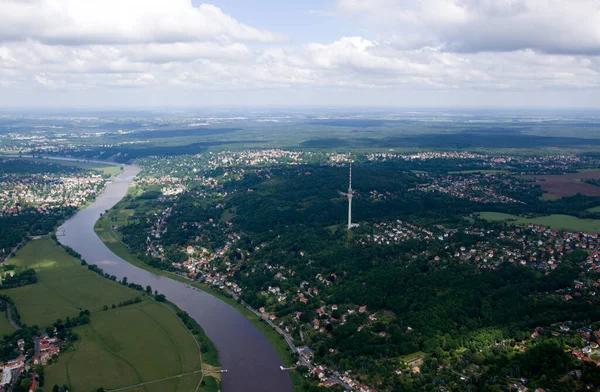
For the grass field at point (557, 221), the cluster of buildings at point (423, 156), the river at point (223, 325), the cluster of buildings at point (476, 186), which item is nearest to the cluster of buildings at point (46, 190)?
the river at point (223, 325)

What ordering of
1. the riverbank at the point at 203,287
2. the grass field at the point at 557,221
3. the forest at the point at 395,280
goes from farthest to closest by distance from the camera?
the grass field at the point at 557,221 → the riverbank at the point at 203,287 → the forest at the point at 395,280

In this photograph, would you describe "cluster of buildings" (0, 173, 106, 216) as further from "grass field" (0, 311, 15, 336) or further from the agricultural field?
the agricultural field

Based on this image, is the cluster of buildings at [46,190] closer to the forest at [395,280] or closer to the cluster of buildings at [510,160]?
the forest at [395,280]

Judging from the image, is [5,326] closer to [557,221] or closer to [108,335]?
[108,335]

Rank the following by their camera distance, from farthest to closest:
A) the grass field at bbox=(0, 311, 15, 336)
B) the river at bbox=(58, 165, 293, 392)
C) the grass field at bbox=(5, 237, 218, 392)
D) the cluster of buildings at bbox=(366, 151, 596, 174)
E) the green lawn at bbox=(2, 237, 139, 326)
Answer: the cluster of buildings at bbox=(366, 151, 596, 174) < the green lawn at bbox=(2, 237, 139, 326) < the grass field at bbox=(0, 311, 15, 336) < the river at bbox=(58, 165, 293, 392) < the grass field at bbox=(5, 237, 218, 392)

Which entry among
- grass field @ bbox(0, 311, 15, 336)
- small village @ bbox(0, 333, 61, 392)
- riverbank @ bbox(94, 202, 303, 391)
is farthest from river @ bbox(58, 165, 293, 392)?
grass field @ bbox(0, 311, 15, 336)

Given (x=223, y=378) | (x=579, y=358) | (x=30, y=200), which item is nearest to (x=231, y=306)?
(x=223, y=378)

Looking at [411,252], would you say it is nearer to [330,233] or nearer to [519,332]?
[330,233]

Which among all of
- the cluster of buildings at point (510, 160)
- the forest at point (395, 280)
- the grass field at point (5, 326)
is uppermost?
the cluster of buildings at point (510, 160)
